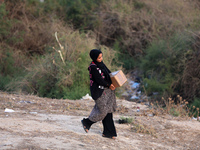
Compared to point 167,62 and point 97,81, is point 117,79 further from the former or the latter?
point 167,62

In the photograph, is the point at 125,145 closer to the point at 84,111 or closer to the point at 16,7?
the point at 84,111

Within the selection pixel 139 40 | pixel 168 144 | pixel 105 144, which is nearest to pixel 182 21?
pixel 139 40

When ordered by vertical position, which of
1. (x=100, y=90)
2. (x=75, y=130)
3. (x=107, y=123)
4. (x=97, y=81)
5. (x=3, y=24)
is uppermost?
(x=3, y=24)

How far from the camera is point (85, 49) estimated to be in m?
11.3

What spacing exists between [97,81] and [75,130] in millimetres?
1117

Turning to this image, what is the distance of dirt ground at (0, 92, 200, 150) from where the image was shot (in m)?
4.07

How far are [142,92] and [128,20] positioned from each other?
4.99 m

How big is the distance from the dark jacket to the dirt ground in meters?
0.72

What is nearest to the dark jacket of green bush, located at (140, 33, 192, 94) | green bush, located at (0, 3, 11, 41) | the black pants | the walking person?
the walking person

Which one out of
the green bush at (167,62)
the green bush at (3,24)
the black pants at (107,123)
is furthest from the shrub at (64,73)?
the black pants at (107,123)

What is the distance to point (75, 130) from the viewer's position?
16.2ft

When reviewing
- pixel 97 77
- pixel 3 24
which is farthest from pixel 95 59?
pixel 3 24

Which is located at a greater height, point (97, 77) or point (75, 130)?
point (97, 77)

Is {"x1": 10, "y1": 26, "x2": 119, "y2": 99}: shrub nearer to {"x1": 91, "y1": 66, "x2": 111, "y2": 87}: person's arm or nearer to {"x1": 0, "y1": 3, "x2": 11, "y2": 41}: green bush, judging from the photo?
{"x1": 0, "y1": 3, "x2": 11, "y2": 41}: green bush
